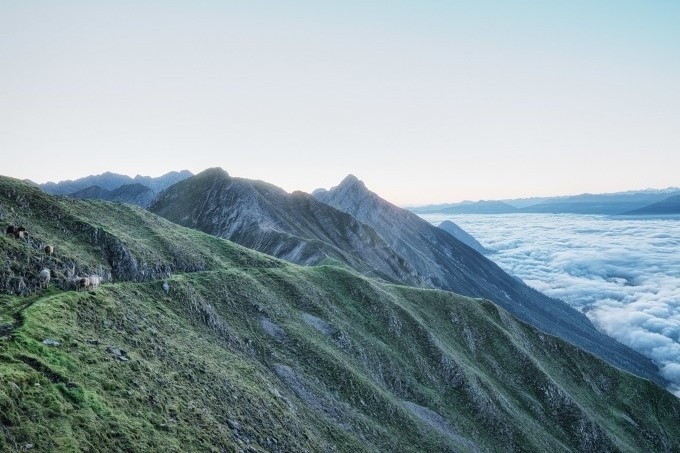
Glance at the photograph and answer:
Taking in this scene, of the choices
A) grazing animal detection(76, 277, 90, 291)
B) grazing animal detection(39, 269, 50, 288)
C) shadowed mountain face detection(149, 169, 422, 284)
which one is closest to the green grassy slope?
grazing animal detection(39, 269, 50, 288)

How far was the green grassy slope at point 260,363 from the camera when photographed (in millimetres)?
21469

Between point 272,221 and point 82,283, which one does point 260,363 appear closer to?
point 82,283

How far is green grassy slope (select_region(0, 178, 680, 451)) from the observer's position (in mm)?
21469

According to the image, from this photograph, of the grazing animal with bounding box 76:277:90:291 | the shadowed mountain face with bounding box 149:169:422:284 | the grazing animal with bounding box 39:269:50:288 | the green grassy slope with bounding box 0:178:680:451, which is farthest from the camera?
the shadowed mountain face with bounding box 149:169:422:284

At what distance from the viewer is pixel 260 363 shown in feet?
135

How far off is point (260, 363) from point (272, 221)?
101162 mm

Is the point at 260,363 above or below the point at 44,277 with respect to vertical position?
below

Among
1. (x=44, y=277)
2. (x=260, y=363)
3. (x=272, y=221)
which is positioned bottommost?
(x=260, y=363)

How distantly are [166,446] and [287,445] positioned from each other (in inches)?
491

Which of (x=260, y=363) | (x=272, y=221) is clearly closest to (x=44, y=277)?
(x=260, y=363)

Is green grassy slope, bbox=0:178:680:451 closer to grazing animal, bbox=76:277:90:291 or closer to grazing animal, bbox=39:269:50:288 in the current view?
grazing animal, bbox=39:269:50:288

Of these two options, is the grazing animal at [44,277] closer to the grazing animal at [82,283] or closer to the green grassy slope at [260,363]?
the green grassy slope at [260,363]

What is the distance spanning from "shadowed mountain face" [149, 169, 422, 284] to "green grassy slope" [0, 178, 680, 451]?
50.0 meters

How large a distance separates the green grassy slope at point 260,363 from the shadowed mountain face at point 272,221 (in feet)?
164
